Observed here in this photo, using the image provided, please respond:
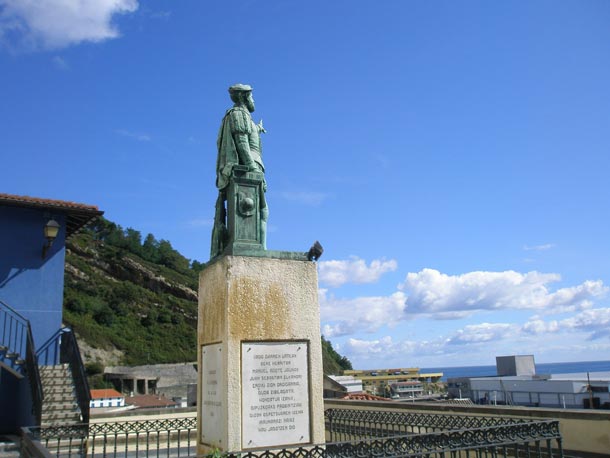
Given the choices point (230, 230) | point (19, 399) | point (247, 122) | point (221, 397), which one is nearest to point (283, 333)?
point (221, 397)

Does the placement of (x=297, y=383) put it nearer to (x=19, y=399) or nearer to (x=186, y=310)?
(x=19, y=399)

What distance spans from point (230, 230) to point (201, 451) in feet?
8.01

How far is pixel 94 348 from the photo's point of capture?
225ft

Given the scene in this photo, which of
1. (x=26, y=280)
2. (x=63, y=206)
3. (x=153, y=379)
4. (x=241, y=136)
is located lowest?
(x=153, y=379)

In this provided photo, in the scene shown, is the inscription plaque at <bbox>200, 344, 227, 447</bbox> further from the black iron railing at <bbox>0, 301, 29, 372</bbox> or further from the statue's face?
the black iron railing at <bbox>0, 301, 29, 372</bbox>

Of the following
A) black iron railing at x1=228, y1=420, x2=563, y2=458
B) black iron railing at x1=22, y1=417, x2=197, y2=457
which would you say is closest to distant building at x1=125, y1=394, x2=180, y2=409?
black iron railing at x1=22, y1=417, x2=197, y2=457

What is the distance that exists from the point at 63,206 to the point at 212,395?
10.3m

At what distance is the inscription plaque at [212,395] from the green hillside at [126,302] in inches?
2637

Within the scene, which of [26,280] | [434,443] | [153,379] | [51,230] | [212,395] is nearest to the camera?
[434,443]

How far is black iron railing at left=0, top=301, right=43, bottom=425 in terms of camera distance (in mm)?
11805

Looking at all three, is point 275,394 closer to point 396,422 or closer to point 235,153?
point 235,153

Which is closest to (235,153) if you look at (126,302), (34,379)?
(34,379)

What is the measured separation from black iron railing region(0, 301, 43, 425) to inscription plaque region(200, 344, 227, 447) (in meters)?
7.11

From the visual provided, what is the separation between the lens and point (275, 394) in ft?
17.6
